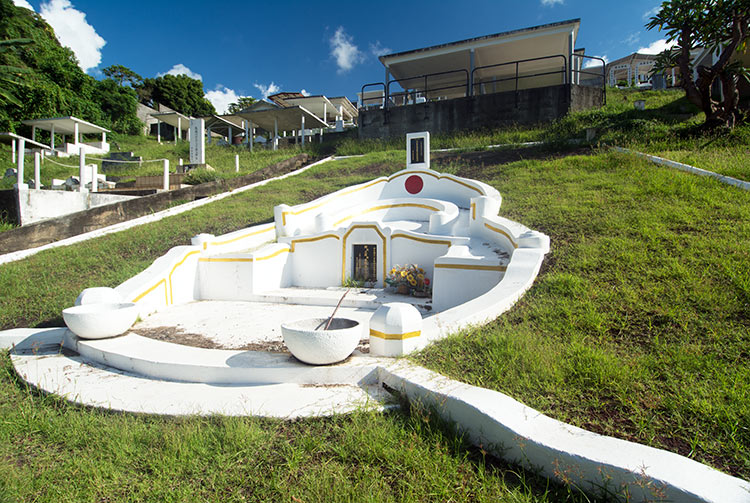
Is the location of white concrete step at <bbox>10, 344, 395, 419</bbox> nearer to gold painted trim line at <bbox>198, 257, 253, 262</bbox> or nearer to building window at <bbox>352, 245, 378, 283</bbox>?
gold painted trim line at <bbox>198, 257, 253, 262</bbox>

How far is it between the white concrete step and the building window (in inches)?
176

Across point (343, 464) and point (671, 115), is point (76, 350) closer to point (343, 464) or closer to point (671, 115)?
point (343, 464)

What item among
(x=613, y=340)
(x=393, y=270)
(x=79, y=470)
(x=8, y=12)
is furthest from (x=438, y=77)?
(x=8, y=12)

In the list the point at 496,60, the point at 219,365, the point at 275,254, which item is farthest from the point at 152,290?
the point at 496,60

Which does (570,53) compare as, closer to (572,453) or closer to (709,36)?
(709,36)

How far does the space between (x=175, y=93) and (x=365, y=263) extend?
4718 centimetres

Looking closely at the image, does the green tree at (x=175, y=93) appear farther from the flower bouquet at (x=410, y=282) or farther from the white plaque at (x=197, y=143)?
the flower bouquet at (x=410, y=282)

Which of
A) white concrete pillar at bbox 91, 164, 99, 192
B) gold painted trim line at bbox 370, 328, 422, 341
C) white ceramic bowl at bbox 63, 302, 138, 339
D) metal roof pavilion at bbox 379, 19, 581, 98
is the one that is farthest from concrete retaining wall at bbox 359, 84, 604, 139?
white ceramic bowl at bbox 63, 302, 138, 339

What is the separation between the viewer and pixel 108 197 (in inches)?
509

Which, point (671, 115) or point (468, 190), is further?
point (671, 115)

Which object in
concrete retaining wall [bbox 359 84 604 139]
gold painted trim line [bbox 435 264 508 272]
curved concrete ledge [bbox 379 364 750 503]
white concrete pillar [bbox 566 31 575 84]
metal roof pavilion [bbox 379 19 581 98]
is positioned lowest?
curved concrete ledge [bbox 379 364 750 503]

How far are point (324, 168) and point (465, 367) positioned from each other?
13959mm

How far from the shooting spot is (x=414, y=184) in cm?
1010

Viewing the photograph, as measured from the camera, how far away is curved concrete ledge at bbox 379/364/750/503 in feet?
5.50
